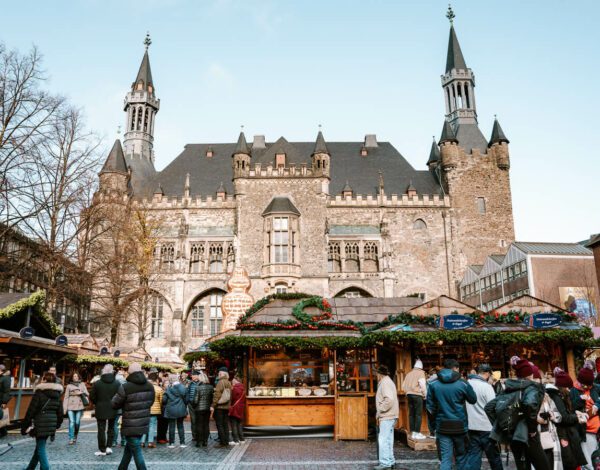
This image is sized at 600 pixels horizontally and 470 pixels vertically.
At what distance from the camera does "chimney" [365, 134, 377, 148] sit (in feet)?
130

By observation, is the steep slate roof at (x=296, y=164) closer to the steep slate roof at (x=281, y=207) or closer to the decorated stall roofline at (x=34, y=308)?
the steep slate roof at (x=281, y=207)

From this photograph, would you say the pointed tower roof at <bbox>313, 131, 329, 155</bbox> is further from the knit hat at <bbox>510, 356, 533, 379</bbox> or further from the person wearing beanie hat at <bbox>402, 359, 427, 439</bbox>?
the knit hat at <bbox>510, 356, 533, 379</bbox>

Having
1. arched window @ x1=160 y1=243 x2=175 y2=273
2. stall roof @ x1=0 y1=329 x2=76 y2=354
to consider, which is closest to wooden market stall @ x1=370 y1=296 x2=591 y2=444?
stall roof @ x1=0 y1=329 x2=76 y2=354

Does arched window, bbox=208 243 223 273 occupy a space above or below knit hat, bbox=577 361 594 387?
above

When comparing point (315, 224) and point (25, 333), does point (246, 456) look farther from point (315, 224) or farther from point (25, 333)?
point (315, 224)

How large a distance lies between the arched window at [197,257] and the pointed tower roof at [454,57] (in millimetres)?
24075

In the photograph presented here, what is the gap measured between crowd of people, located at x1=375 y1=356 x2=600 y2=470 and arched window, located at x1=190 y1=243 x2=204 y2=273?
84.4 ft

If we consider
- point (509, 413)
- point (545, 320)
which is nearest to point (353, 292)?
point (545, 320)

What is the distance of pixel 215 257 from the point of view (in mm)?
32594

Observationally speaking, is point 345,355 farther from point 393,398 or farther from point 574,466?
point 574,466

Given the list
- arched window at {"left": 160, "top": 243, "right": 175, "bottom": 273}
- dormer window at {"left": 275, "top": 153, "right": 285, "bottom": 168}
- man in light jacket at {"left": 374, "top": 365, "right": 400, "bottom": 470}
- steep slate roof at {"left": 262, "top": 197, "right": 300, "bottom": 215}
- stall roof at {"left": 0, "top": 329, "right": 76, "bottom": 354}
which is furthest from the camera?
arched window at {"left": 160, "top": 243, "right": 175, "bottom": 273}

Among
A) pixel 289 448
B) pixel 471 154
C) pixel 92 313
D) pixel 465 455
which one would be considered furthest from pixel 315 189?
pixel 465 455

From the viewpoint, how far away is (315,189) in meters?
32.1

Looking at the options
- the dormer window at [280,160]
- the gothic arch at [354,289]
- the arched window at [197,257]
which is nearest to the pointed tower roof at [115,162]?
the arched window at [197,257]
